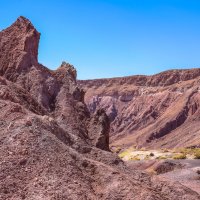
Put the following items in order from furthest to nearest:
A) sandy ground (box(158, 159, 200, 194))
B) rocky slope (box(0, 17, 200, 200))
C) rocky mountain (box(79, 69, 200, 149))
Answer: rocky mountain (box(79, 69, 200, 149)) < sandy ground (box(158, 159, 200, 194)) < rocky slope (box(0, 17, 200, 200))

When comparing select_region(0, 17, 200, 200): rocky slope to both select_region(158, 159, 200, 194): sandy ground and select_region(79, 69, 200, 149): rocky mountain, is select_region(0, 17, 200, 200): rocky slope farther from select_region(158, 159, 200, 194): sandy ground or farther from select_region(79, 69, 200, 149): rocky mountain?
select_region(79, 69, 200, 149): rocky mountain

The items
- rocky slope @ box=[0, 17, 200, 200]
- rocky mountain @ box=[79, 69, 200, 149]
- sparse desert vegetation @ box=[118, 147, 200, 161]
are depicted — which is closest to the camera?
rocky slope @ box=[0, 17, 200, 200]

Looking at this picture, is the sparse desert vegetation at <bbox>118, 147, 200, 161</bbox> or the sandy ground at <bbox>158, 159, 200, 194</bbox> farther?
the sparse desert vegetation at <bbox>118, 147, 200, 161</bbox>

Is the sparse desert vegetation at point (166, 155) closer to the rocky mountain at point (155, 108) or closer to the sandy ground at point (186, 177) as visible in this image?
the rocky mountain at point (155, 108)

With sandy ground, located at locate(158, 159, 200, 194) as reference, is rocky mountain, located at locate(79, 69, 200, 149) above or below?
above

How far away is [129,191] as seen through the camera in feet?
44.7

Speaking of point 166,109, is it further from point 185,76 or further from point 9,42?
point 9,42

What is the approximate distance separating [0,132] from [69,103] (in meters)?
10.7

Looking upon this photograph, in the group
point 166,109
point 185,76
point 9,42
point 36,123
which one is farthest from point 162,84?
point 36,123

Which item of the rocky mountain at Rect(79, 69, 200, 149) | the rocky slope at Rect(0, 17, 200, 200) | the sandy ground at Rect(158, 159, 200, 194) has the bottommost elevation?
the sandy ground at Rect(158, 159, 200, 194)

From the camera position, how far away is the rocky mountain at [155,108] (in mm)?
126088

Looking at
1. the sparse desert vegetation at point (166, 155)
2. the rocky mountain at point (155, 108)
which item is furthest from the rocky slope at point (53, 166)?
the rocky mountain at point (155, 108)

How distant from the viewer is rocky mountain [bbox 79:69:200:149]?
414ft

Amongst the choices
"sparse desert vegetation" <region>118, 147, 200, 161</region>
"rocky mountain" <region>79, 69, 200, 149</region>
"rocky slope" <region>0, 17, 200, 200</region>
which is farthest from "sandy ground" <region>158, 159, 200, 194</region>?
"rocky mountain" <region>79, 69, 200, 149</region>
